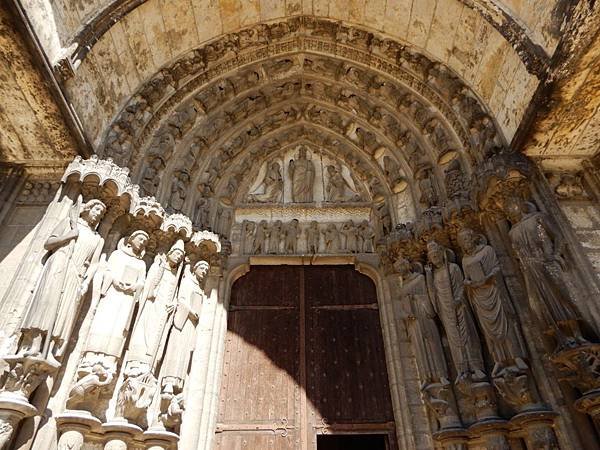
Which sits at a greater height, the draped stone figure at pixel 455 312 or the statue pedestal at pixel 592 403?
the draped stone figure at pixel 455 312

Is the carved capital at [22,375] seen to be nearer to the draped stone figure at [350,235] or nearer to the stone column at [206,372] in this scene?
the stone column at [206,372]

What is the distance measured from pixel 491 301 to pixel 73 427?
136 inches

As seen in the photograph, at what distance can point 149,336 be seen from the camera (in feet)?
13.0

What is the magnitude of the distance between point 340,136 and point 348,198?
106cm

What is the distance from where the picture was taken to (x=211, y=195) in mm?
5648

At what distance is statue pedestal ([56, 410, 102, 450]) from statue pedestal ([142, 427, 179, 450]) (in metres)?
0.48

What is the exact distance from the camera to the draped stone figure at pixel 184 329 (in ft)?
12.9

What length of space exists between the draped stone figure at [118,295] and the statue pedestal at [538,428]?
3236 mm

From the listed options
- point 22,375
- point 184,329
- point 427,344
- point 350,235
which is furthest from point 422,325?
point 22,375

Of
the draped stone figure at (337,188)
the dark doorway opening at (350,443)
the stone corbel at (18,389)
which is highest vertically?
the draped stone figure at (337,188)

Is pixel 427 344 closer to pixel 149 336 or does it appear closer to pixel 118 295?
pixel 149 336

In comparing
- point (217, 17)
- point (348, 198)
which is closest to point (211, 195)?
point (348, 198)

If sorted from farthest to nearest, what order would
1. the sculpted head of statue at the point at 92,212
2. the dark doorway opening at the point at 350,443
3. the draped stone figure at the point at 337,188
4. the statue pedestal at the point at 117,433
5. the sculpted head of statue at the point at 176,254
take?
the dark doorway opening at the point at 350,443 → the draped stone figure at the point at 337,188 → the sculpted head of statue at the point at 176,254 → the sculpted head of statue at the point at 92,212 → the statue pedestal at the point at 117,433

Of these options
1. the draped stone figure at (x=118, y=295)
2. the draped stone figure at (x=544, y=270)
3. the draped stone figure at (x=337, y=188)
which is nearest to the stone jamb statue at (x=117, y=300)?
the draped stone figure at (x=118, y=295)
